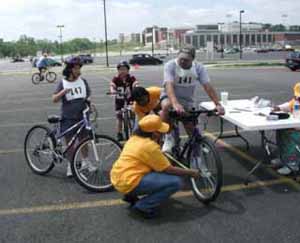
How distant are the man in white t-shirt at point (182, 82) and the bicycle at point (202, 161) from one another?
27 cm

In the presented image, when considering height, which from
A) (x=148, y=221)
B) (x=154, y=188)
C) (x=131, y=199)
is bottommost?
(x=148, y=221)

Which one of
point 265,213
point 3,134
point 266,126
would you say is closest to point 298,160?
point 266,126

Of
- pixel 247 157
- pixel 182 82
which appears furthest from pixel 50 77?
pixel 182 82

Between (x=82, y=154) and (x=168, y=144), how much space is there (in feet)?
3.94

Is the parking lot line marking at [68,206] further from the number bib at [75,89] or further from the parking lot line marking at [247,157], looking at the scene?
the number bib at [75,89]

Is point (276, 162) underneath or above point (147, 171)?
underneath

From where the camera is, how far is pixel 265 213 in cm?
419

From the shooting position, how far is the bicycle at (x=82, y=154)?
500cm

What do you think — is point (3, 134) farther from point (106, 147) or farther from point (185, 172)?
point (185, 172)

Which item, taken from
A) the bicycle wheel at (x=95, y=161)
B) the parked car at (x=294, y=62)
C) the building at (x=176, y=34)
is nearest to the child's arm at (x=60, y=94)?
the bicycle wheel at (x=95, y=161)

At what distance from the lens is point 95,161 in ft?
16.9

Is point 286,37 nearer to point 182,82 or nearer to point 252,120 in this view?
point 252,120

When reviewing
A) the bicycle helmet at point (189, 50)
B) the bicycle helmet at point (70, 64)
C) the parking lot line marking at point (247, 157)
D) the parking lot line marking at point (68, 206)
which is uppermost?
the bicycle helmet at point (189, 50)

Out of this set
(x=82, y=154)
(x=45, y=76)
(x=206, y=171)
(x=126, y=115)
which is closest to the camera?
(x=206, y=171)
